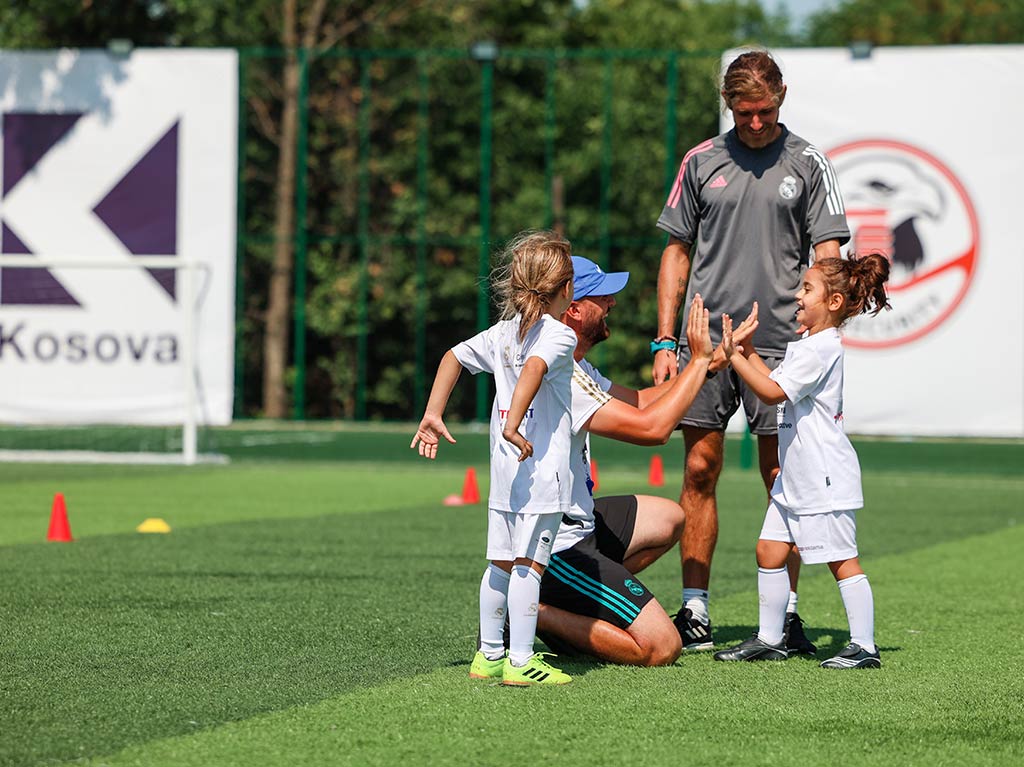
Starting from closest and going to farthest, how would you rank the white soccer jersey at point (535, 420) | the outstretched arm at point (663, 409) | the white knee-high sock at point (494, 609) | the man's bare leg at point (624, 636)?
the white soccer jersey at point (535, 420), the white knee-high sock at point (494, 609), the outstretched arm at point (663, 409), the man's bare leg at point (624, 636)

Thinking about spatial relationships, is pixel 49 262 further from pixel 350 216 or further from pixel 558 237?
pixel 558 237

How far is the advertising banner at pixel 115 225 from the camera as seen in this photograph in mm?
19984

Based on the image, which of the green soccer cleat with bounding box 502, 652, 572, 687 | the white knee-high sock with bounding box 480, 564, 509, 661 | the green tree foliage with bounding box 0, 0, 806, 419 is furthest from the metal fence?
the green soccer cleat with bounding box 502, 652, 572, 687

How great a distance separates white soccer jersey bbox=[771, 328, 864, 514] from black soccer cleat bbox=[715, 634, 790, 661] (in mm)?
495

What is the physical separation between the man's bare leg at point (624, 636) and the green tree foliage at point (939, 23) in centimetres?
3854

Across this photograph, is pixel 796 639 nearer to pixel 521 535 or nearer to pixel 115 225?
pixel 521 535

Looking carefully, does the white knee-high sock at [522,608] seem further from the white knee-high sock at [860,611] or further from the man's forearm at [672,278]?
the man's forearm at [672,278]

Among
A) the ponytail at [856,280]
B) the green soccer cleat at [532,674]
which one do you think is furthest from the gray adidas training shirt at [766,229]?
the green soccer cleat at [532,674]

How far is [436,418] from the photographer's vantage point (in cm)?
562

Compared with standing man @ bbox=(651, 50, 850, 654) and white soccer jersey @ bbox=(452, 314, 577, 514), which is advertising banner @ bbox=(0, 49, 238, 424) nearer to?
standing man @ bbox=(651, 50, 850, 654)

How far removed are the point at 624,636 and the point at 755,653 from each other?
0.50 meters

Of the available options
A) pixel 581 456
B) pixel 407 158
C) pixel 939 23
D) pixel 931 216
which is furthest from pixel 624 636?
pixel 939 23

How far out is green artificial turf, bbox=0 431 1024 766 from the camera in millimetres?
4531

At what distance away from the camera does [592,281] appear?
602 cm
